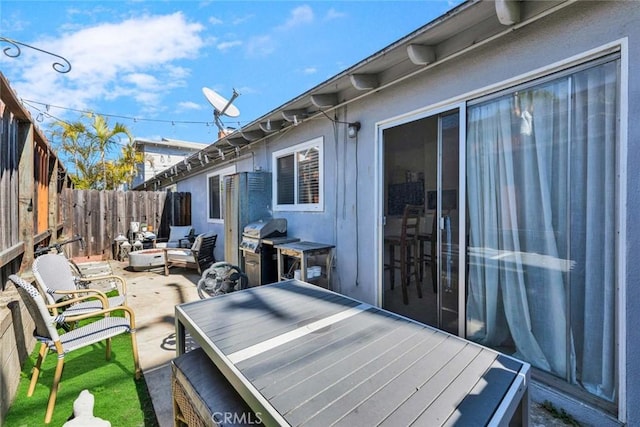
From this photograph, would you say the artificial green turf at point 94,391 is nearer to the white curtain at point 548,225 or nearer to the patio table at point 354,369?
the patio table at point 354,369

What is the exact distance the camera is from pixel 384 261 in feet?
11.6

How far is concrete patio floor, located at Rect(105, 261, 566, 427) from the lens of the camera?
2.18 m

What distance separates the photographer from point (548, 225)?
Answer: 212cm

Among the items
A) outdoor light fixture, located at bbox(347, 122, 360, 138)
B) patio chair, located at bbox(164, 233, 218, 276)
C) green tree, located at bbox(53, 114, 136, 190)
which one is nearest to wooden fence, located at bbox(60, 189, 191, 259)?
patio chair, located at bbox(164, 233, 218, 276)

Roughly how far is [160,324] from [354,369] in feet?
11.4

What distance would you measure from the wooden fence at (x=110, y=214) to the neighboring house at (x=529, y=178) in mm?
8416

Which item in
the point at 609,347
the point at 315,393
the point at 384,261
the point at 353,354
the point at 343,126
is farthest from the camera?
the point at 343,126

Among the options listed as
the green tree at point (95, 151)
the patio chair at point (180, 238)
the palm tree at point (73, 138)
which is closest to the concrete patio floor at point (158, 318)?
Result: the patio chair at point (180, 238)

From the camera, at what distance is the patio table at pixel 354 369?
1082 mm

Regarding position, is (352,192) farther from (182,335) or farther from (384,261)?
(182,335)

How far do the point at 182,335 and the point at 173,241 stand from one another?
705 centimetres

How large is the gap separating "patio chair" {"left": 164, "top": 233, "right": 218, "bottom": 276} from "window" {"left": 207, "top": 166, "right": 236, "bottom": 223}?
0.85 m

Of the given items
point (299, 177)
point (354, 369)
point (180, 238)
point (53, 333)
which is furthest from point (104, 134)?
point (354, 369)

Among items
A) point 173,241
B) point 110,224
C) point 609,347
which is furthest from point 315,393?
point 110,224
